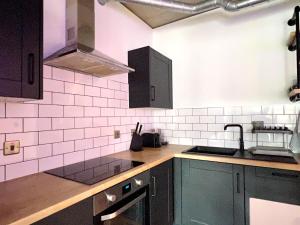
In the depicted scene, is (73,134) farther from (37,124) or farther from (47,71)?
(47,71)

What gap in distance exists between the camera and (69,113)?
150 cm

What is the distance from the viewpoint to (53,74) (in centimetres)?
140

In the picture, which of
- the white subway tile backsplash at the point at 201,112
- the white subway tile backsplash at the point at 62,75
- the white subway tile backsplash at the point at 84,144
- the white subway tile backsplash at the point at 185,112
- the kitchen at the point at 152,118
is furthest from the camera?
the white subway tile backsplash at the point at 185,112

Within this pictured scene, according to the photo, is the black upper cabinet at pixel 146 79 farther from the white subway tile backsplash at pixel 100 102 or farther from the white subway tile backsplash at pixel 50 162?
the white subway tile backsplash at pixel 50 162

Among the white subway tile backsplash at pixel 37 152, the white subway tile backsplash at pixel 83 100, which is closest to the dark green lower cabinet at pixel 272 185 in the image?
the white subway tile backsplash at pixel 83 100

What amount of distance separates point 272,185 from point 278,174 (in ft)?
0.33

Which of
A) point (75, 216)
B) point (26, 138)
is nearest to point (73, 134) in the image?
point (26, 138)

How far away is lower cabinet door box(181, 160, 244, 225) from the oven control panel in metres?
0.56

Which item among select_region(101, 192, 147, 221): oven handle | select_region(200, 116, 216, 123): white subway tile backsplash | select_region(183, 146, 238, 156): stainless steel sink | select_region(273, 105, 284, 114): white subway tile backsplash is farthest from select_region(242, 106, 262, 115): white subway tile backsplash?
select_region(101, 192, 147, 221): oven handle

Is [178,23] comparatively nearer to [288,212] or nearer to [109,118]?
[109,118]

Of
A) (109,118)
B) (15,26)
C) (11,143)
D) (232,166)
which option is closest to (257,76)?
(232,166)

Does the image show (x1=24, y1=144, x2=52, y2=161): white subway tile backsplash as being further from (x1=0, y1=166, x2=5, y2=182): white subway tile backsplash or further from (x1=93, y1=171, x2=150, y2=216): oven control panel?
(x1=93, y1=171, x2=150, y2=216): oven control panel

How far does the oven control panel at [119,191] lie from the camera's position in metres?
1.05

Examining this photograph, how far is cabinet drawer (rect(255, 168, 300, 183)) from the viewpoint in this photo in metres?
1.41
